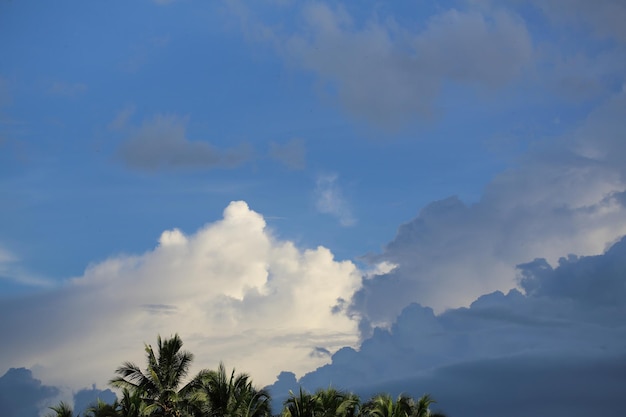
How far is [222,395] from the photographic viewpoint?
6075cm

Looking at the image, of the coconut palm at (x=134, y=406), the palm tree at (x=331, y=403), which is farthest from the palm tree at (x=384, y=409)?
the coconut palm at (x=134, y=406)

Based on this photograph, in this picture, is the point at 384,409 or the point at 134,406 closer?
the point at 134,406

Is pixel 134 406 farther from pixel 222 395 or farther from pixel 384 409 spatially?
pixel 384 409

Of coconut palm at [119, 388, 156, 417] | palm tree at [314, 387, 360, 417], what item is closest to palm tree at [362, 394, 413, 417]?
palm tree at [314, 387, 360, 417]

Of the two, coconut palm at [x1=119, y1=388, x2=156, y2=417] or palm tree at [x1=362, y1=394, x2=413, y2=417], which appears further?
palm tree at [x1=362, y1=394, x2=413, y2=417]

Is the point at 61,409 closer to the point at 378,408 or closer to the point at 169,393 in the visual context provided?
the point at 169,393

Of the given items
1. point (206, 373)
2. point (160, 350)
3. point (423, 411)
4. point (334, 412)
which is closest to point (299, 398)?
point (334, 412)

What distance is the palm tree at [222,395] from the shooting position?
60.6 m

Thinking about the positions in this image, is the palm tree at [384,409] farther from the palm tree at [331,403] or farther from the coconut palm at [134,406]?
the coconut palm at [134,406]

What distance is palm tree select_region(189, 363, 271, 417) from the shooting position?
60594 millimetres

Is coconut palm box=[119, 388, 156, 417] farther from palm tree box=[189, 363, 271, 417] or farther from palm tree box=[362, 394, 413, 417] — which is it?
palm tree box=[362, 394, 413, 417]

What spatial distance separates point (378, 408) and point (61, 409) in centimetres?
2793

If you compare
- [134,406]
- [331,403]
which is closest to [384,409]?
[331,403]

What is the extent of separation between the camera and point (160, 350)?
65812mm
